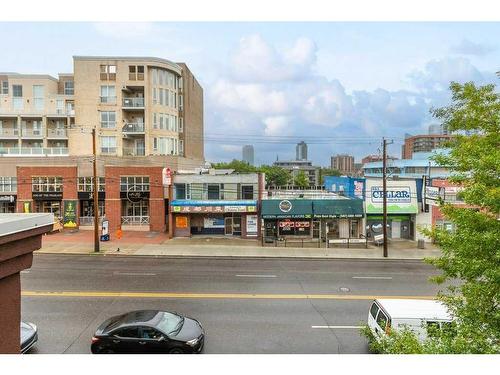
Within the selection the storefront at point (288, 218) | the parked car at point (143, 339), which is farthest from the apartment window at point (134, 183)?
the parked car at point (143, 339)

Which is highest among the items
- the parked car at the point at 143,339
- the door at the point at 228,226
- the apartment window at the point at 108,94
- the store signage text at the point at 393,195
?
the apartment window at the point at 108,94

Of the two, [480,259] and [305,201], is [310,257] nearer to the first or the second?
[305,201]

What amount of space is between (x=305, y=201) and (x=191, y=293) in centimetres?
1628

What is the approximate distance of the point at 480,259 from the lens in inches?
297

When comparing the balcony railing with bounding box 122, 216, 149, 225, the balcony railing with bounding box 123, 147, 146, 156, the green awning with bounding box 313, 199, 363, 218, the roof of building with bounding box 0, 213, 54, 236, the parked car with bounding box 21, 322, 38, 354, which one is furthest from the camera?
the balcony railing with bounding box 123, 147, 146, 156

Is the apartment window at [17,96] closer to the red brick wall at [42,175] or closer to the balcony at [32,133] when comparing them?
the balcony at [32,133]

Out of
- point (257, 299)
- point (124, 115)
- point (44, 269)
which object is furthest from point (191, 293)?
point (124, 115)

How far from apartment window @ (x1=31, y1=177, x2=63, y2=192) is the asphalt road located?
1328 cm

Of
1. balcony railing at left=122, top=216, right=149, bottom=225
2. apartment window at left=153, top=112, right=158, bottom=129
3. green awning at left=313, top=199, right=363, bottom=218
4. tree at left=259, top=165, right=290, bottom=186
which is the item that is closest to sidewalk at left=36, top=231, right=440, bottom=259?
green awning at left=313, top=199, right=363, bottom=218

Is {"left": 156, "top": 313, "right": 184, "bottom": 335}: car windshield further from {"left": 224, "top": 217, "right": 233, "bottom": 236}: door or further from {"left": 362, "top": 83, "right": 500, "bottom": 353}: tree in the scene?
{"left": 224, "top": 217, "right": 233, "bottom": 236}: door

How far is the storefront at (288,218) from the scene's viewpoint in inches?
1228

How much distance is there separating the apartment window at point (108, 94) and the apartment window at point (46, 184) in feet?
34.9

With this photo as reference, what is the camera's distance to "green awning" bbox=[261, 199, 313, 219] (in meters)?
31.2

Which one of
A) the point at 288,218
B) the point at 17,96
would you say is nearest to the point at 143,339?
the point at 288,218
